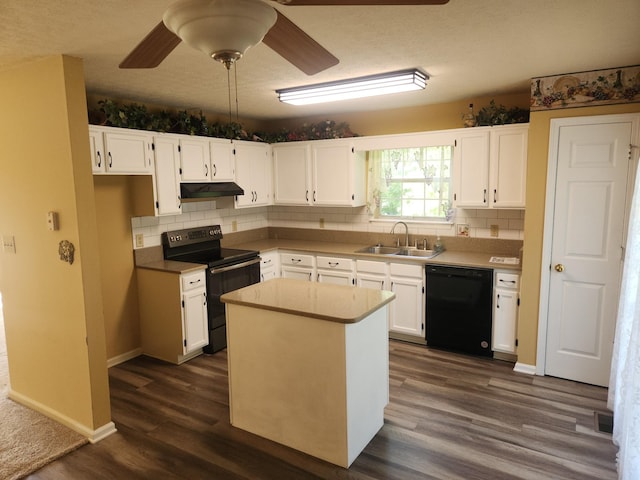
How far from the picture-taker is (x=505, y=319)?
Answer: 3863 millimetres

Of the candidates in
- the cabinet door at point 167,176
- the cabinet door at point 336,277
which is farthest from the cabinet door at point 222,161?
the cabinet door at point 336,277

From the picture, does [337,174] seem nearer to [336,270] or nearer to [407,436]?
[336,270]

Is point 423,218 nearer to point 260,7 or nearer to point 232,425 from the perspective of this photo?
point 232,425

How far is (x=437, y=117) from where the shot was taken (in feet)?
14.9

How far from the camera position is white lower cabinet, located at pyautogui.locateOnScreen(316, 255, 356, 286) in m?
4.66

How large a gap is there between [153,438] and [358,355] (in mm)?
1490

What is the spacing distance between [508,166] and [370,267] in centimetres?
163

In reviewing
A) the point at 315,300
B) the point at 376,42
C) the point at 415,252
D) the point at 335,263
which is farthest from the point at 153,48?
the point at 415,252

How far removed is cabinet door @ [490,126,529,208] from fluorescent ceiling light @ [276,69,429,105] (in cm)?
100

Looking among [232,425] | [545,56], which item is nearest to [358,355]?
[232,425]

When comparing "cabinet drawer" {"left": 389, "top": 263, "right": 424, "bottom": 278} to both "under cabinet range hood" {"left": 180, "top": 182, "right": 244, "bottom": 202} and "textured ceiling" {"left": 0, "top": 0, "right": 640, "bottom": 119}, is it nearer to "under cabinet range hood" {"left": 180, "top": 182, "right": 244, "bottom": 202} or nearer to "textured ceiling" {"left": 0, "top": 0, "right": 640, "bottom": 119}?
"textured ceiling" {"left": 0, "top": 0, "right": 640, "bottom": 119}

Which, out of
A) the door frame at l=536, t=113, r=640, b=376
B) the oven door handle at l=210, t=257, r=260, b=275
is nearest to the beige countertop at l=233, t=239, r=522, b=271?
the oven door handle at l=210, t=257, r=260, b=275

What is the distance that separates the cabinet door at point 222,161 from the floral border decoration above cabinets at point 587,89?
2.94 meters

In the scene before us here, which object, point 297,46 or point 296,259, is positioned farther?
point 296,259
